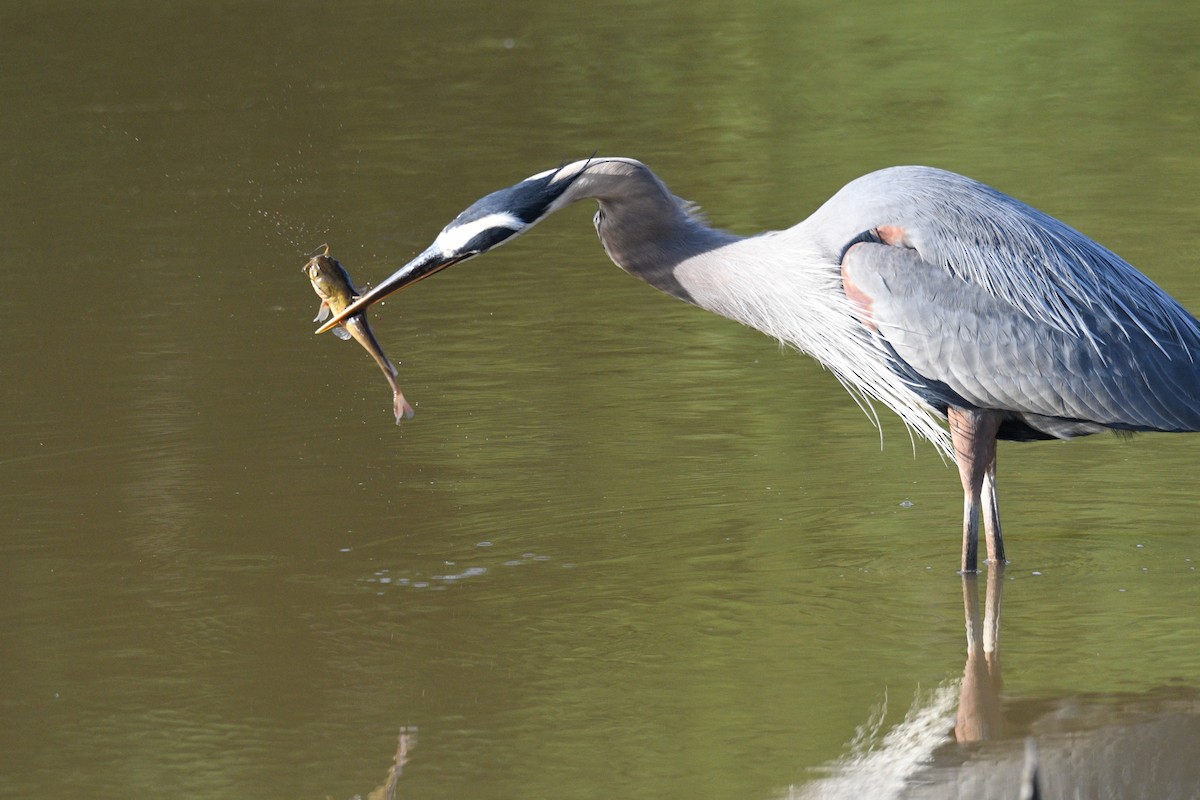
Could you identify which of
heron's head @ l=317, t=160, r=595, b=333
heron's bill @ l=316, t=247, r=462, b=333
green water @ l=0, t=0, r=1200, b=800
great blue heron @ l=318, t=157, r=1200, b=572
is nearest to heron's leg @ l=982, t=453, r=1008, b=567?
great blue heron @ l=318, t=157, r=1200, b=572

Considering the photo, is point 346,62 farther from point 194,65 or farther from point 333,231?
point 333,231

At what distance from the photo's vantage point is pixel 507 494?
25.5 ft

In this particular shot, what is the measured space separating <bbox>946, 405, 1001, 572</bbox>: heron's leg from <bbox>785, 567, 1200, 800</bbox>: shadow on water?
0.84m

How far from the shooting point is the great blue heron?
6.50m

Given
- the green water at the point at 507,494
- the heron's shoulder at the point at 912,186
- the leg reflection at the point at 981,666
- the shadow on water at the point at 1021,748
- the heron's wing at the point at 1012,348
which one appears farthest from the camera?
the heron's shoulder at the point at 912,186

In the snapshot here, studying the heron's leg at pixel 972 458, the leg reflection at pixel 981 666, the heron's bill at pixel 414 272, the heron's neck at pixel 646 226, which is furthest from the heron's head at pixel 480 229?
the leg reflection at pixel 981 666

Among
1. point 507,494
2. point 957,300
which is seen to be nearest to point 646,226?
point 957,300

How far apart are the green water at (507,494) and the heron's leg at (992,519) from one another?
6.9 inches

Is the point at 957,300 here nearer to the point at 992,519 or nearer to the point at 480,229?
the point at 992,519

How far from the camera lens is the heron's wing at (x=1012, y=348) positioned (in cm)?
649

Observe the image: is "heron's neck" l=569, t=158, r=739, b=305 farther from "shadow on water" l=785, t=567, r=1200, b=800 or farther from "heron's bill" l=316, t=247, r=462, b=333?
"shadow on water" l=785, t=567, r=1200, b=800

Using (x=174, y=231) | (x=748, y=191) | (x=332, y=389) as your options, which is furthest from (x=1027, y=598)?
(x=174, y=231)

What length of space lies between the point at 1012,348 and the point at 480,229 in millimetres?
1839

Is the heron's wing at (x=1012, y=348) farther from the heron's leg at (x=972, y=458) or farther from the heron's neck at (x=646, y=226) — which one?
the heron's neck at (x=646, y=226)
